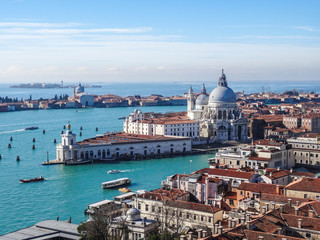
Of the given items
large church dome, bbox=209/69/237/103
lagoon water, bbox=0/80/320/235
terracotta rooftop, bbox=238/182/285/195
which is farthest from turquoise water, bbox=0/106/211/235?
large church dome, bbox=209/69/237/103

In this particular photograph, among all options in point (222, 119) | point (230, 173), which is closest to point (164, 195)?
Result: point (230, 173)

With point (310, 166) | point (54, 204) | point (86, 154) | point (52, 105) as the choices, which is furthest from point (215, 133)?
point (52, 105)

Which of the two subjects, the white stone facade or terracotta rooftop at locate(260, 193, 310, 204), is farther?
the white stone facade

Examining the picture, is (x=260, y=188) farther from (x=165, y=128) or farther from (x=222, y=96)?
(x=222, y=96)

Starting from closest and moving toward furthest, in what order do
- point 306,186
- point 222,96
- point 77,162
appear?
point 306,186 → point 77,162 → point 222,96

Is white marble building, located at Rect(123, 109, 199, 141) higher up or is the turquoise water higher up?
white marble building, located at Rect(123, 109, 199, 141)

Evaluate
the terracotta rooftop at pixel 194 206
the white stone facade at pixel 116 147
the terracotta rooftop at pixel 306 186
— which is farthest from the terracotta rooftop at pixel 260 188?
the white stone facade at pixel 116 147

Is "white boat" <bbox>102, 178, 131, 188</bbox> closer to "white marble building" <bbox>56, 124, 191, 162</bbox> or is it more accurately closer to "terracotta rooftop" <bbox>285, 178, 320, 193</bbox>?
"white marble building" <bbox>56, 124, 191, 162</bbox>

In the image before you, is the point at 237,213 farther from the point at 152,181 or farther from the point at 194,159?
the point at 194,159
